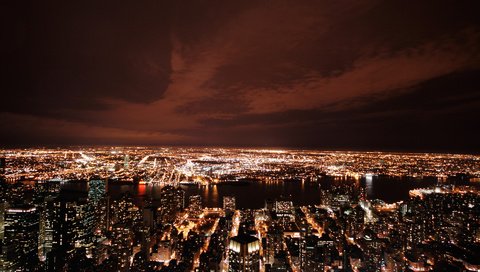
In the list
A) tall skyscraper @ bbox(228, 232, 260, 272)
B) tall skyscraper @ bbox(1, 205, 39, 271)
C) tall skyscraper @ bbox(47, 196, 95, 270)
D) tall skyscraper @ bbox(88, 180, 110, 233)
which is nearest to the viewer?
tall skyscraper @ bbox(228, 232, 260, 272)

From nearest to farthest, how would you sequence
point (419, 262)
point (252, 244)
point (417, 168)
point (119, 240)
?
point (252, 244) → point (419, 262) → point (119, 240) → point (417, 168)

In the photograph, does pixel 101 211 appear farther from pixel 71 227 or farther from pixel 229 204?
pixel 229 204

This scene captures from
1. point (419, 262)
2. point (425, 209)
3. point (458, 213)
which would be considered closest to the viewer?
point (419, 262)

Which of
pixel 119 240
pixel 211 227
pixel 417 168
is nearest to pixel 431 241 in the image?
pixel 211 227

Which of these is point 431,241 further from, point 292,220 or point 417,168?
point 417,168

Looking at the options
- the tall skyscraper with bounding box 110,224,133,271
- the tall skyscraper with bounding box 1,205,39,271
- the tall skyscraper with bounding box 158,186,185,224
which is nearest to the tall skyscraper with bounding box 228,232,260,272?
the tall skyscraper with bounding box 110,224,133,271

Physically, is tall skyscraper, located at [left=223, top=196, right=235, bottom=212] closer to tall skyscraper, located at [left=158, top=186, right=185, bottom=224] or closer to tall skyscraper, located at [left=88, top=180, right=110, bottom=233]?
tall skyscraper, located at [left=158, top=186, right=185, bottom=224]

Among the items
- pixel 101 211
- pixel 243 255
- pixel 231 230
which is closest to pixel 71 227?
pixel 101 211
